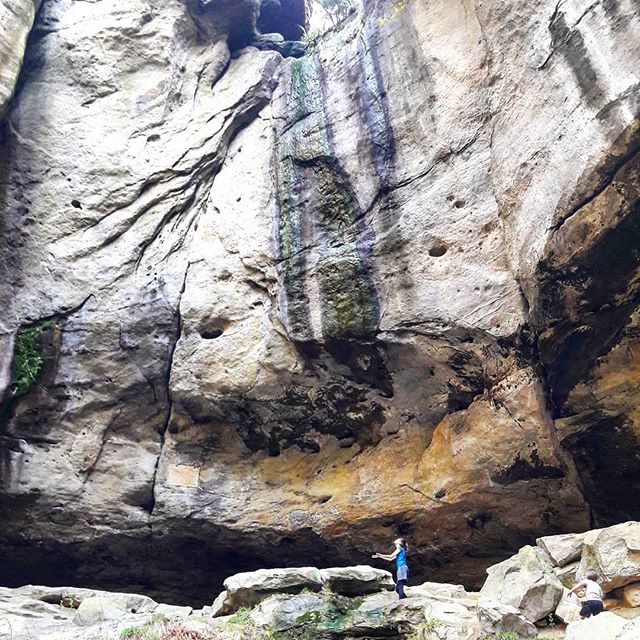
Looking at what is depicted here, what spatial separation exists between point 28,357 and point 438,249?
6865 millimetres

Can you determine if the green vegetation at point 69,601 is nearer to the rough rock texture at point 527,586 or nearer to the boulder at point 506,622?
the rough rock texture at point 527,586

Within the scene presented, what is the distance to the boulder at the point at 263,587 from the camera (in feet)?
25.8

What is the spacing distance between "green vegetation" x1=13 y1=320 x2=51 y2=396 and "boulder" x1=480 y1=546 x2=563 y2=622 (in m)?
7.58

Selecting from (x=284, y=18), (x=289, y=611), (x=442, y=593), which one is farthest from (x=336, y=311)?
(x=284, y=18)

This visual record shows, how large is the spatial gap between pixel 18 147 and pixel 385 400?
8297 millimetres

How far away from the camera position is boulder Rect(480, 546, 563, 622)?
6910 mm

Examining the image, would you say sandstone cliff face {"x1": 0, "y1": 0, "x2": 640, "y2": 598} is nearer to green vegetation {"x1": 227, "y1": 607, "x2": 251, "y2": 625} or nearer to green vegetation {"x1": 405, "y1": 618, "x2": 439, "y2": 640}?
green vegetation {"x1": 227, "y1": 607, "x2": 251, "y2": 625}

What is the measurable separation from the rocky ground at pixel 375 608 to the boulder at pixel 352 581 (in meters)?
0.01

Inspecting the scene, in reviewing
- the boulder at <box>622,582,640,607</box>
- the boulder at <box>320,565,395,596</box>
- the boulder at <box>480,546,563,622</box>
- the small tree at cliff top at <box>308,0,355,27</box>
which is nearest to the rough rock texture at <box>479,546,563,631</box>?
the boulder at <box>480,546,563,622</box>

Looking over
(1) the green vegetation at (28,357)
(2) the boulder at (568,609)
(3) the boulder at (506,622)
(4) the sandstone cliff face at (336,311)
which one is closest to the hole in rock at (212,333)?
(4) the sandstone cliff face at (336,311)

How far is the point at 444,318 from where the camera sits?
9375 mm

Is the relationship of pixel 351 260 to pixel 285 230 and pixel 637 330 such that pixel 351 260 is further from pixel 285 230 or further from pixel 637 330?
pixel 637 330

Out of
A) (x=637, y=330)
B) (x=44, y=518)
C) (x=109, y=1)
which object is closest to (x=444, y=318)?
(x=637, y=330)

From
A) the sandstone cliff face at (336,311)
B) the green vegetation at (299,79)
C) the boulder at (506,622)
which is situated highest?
the green vegetation at (299,79)
